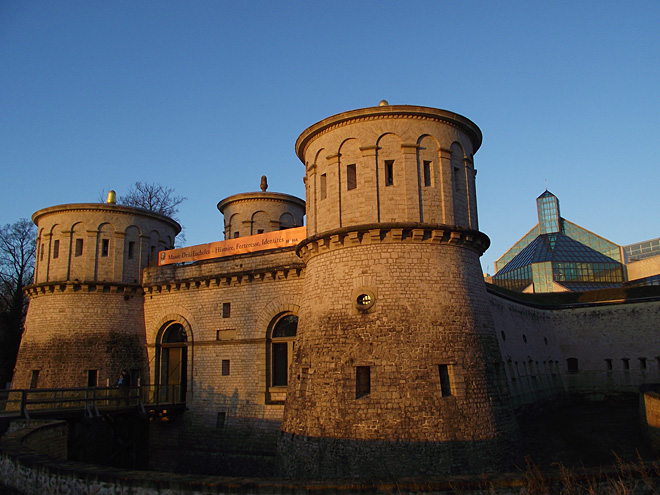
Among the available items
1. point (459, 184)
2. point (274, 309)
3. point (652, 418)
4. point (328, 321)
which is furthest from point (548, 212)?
point (328, 321)

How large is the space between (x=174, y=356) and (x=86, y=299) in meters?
4.61

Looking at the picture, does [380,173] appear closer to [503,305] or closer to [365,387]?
[365,387]

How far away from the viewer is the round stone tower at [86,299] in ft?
73.2

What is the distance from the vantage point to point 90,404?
17.7 metres

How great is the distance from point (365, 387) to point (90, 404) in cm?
966

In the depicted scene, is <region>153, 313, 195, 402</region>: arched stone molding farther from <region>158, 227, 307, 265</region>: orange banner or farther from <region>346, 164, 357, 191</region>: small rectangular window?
<region>346, 164, 357, 191</region>: small rectangular window

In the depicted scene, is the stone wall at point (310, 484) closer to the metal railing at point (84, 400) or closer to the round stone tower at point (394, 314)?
the round stone tower at point (394, 314)

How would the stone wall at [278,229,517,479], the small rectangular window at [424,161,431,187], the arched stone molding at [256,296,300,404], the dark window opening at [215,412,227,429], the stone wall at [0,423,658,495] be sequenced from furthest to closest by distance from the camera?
the dark window opening at [215,412,227,429], the arched stone molding at [256,296,300,404], the small rectangular window at [424,161,431,187], the stone wall at [278,229,517,479], the stone wall at [0,423,658,495]

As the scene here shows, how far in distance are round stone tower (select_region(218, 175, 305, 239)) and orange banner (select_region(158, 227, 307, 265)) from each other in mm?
6019

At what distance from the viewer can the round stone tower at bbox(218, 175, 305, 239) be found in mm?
29906

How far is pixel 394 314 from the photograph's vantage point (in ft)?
48.9

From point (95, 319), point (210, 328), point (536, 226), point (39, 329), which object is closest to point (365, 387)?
point (210, 328)

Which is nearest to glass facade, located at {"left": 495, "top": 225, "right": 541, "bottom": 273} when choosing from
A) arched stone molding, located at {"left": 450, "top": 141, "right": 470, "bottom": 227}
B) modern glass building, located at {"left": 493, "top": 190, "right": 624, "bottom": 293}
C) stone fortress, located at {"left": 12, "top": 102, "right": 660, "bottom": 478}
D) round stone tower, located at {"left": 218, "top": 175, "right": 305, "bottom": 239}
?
modern glass building, located at {"left": 493, "top": 190, "right": 624, "bottom": 293}

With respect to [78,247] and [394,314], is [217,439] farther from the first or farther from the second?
[78,247]
